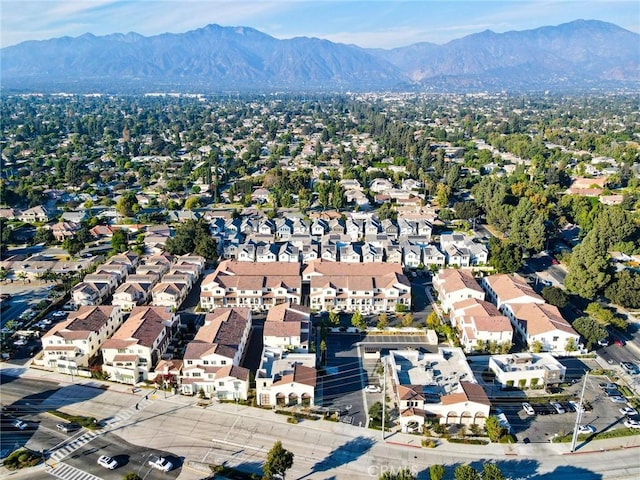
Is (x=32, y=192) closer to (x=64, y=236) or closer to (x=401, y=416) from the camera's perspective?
(x=64, y=236)

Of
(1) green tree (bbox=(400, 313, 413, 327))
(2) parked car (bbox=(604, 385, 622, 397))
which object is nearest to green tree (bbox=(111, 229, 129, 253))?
(1) green tree (bbox=(400, 313, 413, 327))

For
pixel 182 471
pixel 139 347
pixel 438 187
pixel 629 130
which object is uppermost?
pixel 629 130

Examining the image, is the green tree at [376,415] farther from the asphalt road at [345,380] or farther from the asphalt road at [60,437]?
the asphalt road at [60,437]

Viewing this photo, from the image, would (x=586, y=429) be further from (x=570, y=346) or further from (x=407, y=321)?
(x=407, y=321)

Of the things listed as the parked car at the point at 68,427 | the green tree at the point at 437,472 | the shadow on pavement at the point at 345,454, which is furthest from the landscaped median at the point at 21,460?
the green tree at the point at 437,472

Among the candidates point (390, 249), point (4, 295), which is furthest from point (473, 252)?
point (4, 295)

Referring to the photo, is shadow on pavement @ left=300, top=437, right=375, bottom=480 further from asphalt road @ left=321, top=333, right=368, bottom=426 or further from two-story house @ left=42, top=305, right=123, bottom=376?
two-story house @ left=42, top=305, right=123, bottom=376
